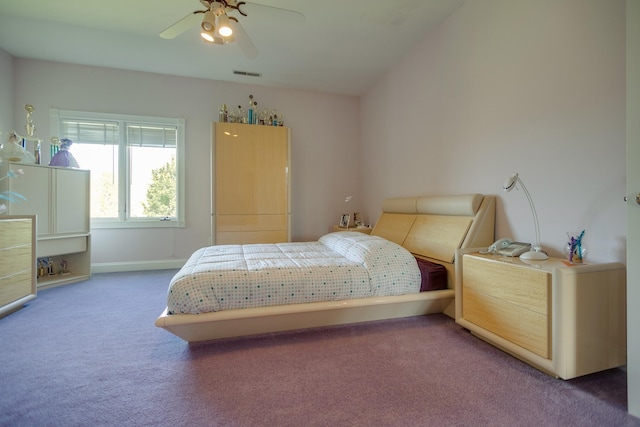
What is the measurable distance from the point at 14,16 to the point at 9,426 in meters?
3.73

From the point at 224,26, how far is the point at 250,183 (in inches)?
82.5

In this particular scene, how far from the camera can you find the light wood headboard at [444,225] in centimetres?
236

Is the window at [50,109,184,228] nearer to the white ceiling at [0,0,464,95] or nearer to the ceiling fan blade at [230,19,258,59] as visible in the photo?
the white ceiling at [0,0,464,95]

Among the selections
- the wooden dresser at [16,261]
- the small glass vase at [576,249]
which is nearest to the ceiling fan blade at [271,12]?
the small glass vase at [576,249]

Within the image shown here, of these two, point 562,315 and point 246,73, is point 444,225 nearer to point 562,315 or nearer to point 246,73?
point 562,315

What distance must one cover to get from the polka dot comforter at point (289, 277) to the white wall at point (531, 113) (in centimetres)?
103

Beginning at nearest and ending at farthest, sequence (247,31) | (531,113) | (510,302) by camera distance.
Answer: (510,302) → (531,113) → (247,31)

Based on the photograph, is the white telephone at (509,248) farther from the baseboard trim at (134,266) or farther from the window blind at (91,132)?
the window blind at (91,132)

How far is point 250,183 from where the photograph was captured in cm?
393

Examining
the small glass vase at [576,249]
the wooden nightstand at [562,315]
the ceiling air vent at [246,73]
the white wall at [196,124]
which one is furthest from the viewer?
the ceiling air vent at [246,73]

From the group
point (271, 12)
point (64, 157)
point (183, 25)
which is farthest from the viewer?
point (64, 157)

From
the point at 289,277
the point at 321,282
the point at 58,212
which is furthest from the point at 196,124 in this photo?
the point at 321,282

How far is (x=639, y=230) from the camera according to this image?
4.16 ft

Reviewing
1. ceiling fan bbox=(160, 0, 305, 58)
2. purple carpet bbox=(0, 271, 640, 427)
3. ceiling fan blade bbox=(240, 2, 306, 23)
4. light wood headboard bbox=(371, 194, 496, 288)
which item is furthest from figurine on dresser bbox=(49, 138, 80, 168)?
light wood headboard bbox=(371, 194, 496, 288)
